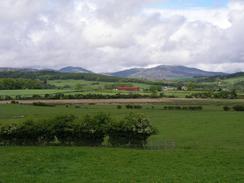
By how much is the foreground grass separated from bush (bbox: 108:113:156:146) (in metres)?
6.42

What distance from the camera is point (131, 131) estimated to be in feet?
164

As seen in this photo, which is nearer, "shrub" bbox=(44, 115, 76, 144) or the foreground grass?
the foreground grass

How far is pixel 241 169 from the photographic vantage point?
32.2m

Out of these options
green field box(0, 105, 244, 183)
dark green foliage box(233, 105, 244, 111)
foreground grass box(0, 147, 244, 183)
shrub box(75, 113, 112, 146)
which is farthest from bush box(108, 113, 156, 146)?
dark green foliage box(233, 105, 244, 111)

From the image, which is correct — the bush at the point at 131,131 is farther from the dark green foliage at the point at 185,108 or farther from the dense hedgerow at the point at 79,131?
the dark green foliage at the point at 185,108

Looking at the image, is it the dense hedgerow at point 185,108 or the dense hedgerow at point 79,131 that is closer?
the dense hedgerow at point 79,131

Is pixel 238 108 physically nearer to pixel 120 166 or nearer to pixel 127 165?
pixel 127 165

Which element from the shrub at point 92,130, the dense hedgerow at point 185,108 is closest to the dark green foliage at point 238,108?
the dense hedgerow at point 185,108

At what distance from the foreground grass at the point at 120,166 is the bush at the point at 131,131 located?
21.0ft

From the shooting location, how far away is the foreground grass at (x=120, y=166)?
27.7m

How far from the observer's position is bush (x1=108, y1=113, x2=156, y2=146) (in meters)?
49.9

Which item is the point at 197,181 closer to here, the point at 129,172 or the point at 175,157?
the point at 129,172

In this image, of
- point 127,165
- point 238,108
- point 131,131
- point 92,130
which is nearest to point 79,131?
point 92,130

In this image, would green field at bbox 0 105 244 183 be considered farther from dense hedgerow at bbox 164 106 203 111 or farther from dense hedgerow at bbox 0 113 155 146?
dense hedgerow at bbox 164 106 203 111
